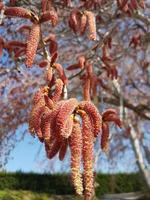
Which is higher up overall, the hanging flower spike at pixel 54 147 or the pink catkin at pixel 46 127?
the pink catkin at pixel 46 127

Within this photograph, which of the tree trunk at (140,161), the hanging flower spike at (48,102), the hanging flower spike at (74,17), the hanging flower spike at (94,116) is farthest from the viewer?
the tree trunk at (140,161)

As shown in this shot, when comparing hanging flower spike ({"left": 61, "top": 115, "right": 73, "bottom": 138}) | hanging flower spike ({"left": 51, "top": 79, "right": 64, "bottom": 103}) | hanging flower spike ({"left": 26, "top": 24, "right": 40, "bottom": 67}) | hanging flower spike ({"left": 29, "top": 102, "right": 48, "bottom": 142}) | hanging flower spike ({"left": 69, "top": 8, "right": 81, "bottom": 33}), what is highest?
hanging flower spike ({"left": 69, "top": 8, "right": 81, "bottom": 33})

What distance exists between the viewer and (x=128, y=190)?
942 inches

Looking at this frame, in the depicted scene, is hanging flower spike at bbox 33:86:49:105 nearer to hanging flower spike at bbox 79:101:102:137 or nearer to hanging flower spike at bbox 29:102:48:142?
hanging flower spike at bbox 29:102:48:142

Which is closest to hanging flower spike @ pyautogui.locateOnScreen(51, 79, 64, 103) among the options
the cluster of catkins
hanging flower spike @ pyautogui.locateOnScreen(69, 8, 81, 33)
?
the cluster of catkins

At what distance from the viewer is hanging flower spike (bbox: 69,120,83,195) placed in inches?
58.1

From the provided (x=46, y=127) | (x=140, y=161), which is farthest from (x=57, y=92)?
(x=140, y=161)

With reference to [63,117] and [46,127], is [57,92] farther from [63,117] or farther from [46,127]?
[63,117]

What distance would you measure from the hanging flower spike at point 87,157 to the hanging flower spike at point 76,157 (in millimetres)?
16

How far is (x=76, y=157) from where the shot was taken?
1496mm

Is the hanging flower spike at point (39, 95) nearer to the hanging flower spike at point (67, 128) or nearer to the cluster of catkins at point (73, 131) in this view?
the cluster of catkins at point (73, 131)

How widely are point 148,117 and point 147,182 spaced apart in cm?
173

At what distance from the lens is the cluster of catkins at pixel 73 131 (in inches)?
58.4

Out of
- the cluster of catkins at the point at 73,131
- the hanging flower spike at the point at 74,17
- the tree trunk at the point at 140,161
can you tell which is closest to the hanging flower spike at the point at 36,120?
the cluster of catkins at the point at 73,131
